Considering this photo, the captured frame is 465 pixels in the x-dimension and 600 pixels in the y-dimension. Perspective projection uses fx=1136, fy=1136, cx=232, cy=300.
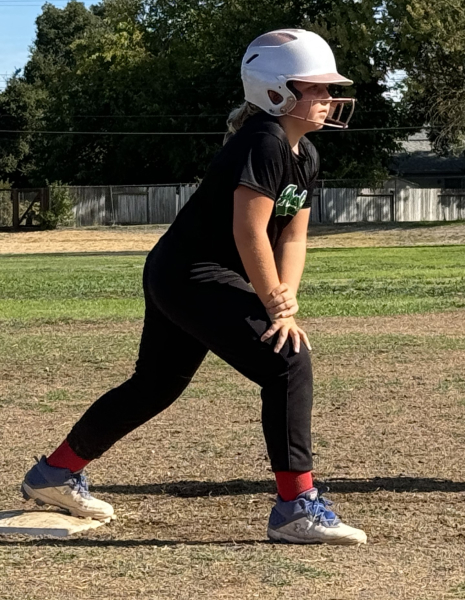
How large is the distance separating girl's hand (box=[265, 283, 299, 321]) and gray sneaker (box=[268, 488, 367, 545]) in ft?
2.29

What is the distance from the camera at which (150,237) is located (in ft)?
160

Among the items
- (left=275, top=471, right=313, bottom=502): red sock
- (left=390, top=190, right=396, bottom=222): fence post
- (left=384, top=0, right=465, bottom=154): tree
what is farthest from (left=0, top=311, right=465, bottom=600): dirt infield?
(left=390, top=190, right=396, bottom=222): fence post

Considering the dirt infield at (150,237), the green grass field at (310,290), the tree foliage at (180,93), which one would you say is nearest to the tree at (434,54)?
the tree foliage at (180,93)

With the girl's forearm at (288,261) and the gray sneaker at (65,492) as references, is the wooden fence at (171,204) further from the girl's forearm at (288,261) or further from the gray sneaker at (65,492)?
the girl's forearm at (288,261)

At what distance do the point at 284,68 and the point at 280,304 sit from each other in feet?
2.78

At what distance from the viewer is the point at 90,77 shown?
69.7 m

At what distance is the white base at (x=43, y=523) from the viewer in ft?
14.6

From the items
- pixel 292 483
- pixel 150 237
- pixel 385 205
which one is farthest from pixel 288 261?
pixel 385 205

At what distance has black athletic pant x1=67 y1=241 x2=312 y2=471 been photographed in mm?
4023

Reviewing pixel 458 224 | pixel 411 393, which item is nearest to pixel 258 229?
pixel 411 393

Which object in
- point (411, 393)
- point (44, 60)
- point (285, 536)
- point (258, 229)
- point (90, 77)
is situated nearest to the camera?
point (258, 229)

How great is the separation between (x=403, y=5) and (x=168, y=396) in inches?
1968

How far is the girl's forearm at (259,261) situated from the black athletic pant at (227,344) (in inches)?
3.2

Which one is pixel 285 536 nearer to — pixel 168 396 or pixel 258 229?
pixel 168 396
